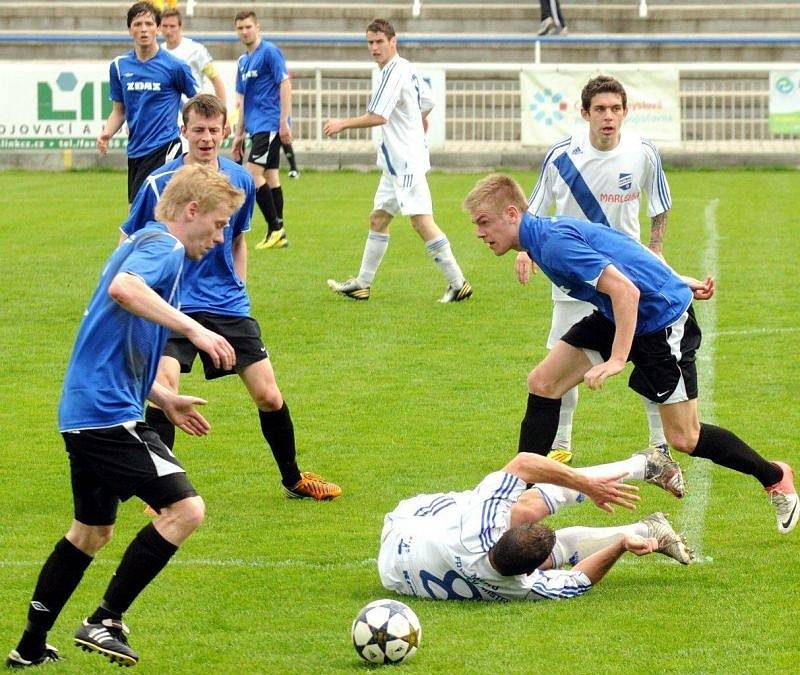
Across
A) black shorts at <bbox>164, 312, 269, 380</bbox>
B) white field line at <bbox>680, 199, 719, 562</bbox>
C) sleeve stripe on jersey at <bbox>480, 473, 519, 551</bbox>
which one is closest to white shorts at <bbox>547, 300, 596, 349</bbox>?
white field line at <bbox>680, 199, 719, 562</bbox>

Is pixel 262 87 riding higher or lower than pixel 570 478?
higher

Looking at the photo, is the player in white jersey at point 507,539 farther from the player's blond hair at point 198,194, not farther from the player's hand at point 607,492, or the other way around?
the player's blond hair at point 198,194

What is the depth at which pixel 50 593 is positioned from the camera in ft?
17.6

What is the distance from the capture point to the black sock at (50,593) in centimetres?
537

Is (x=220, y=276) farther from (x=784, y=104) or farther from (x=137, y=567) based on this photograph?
(x=784, y=104)

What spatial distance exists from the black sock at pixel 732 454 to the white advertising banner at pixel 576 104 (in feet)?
55.4

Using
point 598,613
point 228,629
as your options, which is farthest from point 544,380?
point 228,629

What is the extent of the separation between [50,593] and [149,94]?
7738 millimetres

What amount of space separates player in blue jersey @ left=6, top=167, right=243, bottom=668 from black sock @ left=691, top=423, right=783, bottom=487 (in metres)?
2.66

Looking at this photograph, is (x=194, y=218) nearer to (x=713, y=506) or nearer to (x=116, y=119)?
(x=713, y=506)

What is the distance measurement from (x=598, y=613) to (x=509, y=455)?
2.60 m

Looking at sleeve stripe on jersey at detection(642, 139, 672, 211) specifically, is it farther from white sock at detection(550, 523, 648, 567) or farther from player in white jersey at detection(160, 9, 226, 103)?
player in white jersey at detection(160, 9, 226, 103)

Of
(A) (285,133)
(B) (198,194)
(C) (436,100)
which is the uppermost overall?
(C) (436,100)

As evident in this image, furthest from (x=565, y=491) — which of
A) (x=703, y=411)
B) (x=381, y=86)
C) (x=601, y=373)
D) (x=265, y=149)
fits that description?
(x=265, y=149)
